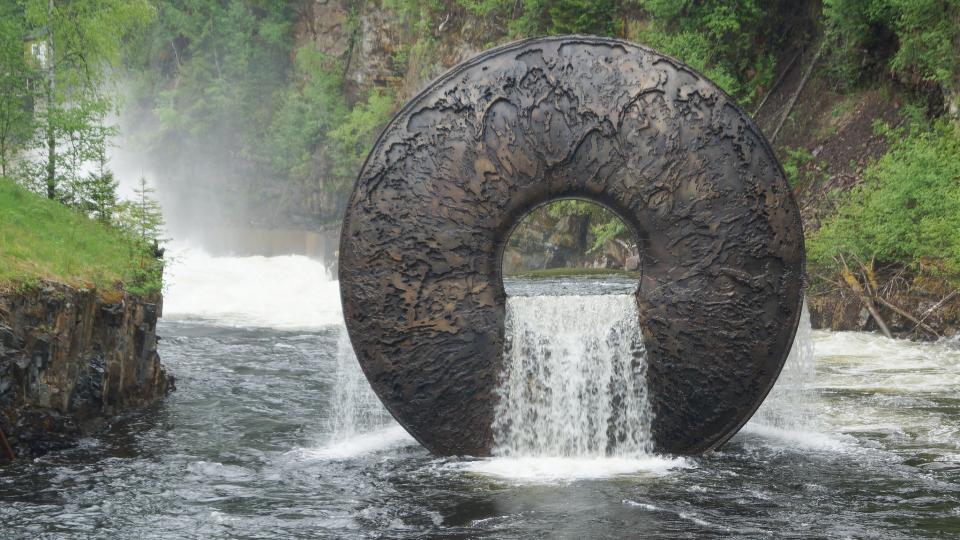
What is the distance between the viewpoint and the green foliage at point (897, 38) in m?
15.8

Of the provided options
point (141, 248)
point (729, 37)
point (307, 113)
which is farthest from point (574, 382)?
point (307, 113)

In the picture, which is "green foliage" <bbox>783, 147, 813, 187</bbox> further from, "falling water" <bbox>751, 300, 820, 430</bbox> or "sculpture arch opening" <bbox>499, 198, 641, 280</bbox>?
"falling water" <bbox>751, 300, 820, 430</bbox>

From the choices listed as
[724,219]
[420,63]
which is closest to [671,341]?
[724,219]

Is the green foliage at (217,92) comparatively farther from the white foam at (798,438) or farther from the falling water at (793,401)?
the white foam at (798,438)

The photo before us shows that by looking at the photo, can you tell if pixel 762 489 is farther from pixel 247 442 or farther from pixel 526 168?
pixel 247 442

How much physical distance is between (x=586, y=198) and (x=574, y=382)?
136 centimetres

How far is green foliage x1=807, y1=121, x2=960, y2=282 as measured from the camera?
1430 centimetres

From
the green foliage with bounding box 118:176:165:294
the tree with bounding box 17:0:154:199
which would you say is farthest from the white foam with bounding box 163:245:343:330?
the green foliage with bounding box 118:176:165:294

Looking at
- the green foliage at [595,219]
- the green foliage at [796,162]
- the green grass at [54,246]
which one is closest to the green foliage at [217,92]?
the green foliage at [595,219]

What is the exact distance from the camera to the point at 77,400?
28.5 ft

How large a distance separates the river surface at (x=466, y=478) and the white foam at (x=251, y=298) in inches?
318

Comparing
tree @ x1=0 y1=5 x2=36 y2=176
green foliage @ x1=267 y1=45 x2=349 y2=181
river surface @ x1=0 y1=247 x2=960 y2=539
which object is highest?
green foliage @ x1=267 y1=45 x2=349 y2=181

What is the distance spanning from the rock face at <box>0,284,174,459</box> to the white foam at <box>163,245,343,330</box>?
7.21m

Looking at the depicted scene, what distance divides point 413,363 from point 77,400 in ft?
9.69
